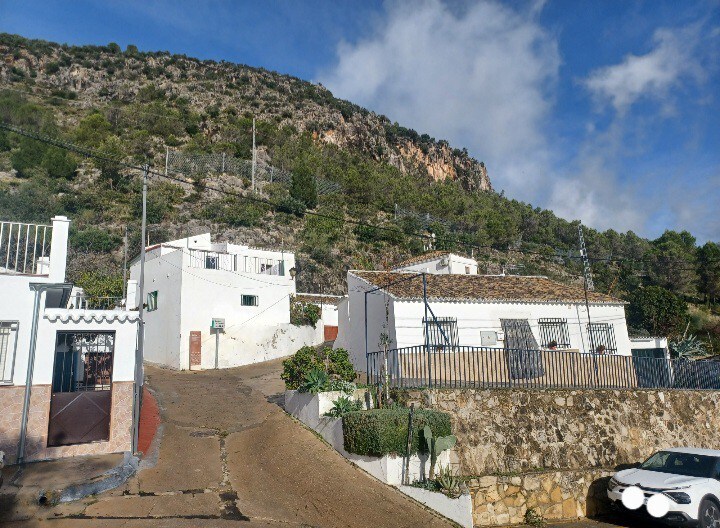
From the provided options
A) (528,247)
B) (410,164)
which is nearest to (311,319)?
(528,247)

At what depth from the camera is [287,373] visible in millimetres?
16719

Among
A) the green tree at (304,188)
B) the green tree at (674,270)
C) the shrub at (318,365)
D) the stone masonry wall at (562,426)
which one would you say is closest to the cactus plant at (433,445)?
the stone masonry wall at (562,426)

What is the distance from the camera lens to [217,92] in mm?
94500

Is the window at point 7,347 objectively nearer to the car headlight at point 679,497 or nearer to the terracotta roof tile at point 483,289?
the terracotta roof tile at point 483,289

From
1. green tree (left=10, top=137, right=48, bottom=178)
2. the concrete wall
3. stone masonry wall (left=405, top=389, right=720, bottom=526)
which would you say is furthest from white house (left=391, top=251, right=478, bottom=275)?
green tree (left=10, top=137, right=48, bottom=178)

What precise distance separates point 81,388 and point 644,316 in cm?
4457

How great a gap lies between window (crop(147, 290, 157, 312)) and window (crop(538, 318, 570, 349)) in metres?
22.0

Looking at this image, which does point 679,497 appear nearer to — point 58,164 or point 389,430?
point 389,430

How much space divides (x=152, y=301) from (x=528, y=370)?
77.6 ft

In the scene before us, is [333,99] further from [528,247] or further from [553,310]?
[553,310]

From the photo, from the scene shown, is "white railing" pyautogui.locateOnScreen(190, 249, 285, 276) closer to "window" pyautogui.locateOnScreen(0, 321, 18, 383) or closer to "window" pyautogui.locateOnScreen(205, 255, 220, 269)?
"window" pyautogui.locateOnScreen(205, 255, 220, 269)

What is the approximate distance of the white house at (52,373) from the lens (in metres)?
11.7

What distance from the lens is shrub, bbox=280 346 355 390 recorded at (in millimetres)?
15844

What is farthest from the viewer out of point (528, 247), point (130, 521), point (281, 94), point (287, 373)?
point (281, 94)
